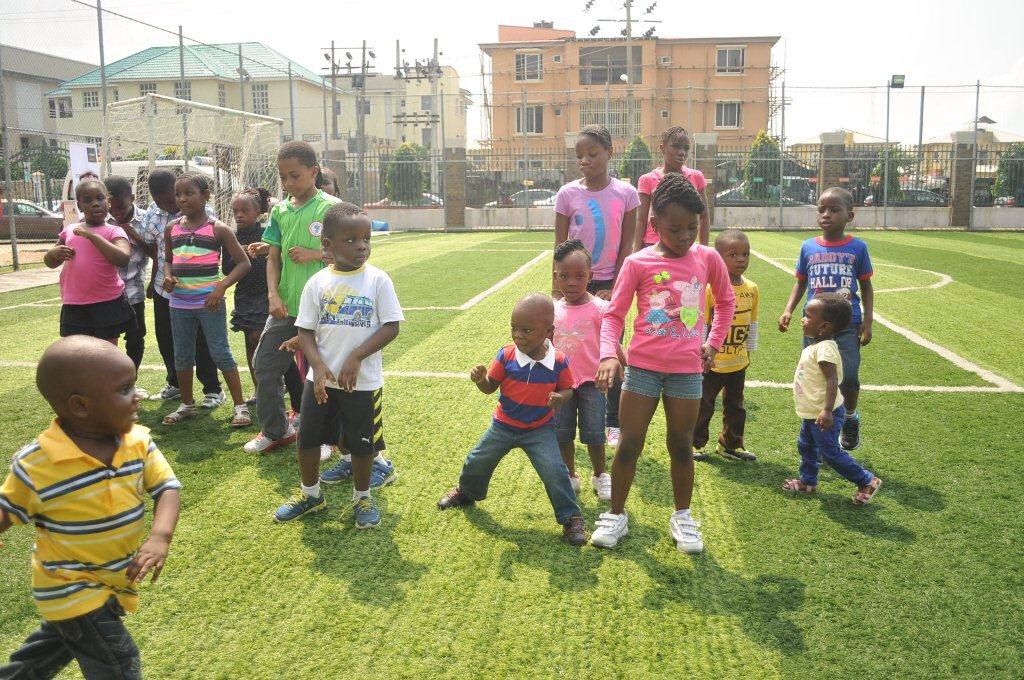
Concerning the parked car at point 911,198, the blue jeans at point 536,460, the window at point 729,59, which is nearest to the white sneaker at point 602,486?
the blue jeans at point 536,460

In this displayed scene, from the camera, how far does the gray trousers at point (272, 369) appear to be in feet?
17.0

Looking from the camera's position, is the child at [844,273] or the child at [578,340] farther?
the child at [844,273]

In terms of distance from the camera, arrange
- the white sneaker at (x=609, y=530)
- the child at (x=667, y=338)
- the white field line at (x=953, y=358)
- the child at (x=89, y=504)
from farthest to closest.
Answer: the white field line at (x=953, y=358) < the white sneaker at (x=609, y=530) < the child at (x=667, y=338) < the child at (x=89, y=504)

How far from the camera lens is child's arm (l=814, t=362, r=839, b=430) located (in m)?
4.55

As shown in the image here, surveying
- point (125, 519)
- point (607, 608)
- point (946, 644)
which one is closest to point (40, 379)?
point (125, 519)

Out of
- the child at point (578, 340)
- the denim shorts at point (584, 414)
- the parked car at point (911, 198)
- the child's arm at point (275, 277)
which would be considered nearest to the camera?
the child at point (578, 340)

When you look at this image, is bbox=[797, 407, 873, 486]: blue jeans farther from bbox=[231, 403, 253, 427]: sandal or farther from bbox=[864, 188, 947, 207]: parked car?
bbox=[864, 188, 947, 207]: parked car

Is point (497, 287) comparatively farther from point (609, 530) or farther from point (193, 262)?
point (609, 530)

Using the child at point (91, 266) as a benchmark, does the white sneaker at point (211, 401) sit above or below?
below

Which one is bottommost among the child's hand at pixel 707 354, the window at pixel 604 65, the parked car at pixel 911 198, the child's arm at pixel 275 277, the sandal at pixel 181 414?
the sandal at pixel 181 414

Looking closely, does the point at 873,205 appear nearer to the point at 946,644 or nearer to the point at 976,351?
the point at 976,351

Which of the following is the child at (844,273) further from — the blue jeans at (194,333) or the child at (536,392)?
the blue jeans at (194,333)

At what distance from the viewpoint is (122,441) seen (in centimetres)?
255

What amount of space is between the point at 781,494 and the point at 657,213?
1907 millimetres
